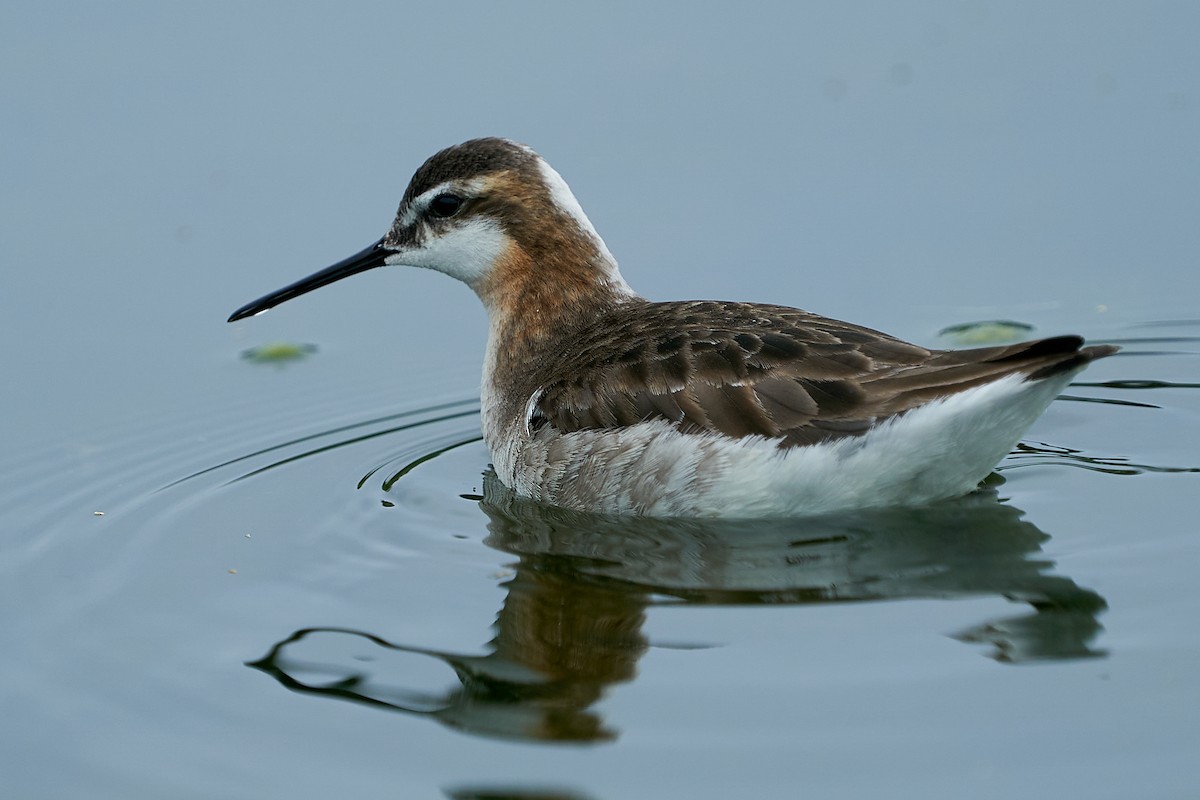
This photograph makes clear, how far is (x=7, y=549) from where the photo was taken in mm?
7234

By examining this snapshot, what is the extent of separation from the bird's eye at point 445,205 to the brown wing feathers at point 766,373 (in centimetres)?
125

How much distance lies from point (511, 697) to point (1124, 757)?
80.0 inches

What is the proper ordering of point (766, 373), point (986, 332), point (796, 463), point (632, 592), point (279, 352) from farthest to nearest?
point (279, 352)
point (986, 332)
point (766, 373)
point (796, 463)
point (632, 592)

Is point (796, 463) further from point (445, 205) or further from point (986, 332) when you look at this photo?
point (986, 332)

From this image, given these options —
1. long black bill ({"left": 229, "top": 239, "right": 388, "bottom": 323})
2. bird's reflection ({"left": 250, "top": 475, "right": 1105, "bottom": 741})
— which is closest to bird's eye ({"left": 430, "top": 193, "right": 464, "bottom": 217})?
long black bill ({"left": 229, "top": 239, "right": 388, "bottom": 323})

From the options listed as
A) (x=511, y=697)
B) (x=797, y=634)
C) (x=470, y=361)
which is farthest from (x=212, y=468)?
(x=797, y=634)

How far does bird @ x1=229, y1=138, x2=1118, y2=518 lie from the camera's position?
6.50m

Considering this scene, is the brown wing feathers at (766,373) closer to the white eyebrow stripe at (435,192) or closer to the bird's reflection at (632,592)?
the bird's reflection at (632,592)

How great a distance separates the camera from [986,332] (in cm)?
Result: 888

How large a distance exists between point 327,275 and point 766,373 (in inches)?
110

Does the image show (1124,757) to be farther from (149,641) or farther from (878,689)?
(149,641)

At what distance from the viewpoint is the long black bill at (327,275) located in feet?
27.8

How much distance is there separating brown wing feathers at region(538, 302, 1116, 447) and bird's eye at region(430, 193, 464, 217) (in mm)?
1246

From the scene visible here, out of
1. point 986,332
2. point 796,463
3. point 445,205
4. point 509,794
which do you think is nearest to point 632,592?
point 796,463
